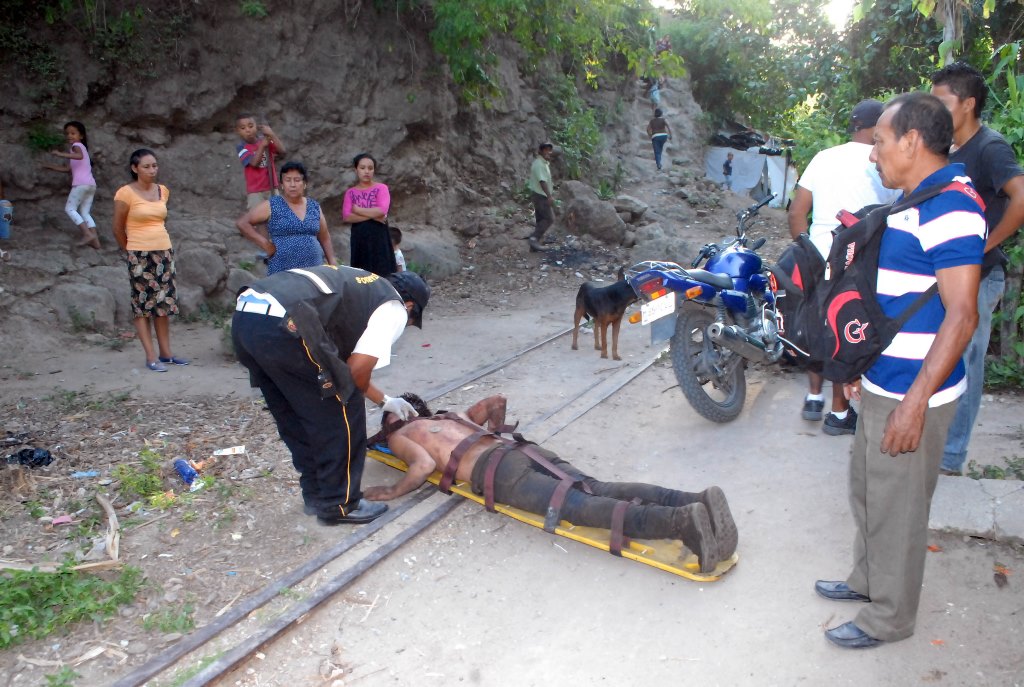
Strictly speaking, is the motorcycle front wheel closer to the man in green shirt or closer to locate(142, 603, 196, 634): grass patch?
locate(142, 603, 196, 634): grass patch

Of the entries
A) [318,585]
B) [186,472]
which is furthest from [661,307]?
[186,472]

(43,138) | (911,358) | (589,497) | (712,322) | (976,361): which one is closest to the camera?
(911,358)

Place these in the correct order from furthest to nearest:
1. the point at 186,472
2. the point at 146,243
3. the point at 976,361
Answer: the point at 146,243, the point at 186,472, the point at 976,361

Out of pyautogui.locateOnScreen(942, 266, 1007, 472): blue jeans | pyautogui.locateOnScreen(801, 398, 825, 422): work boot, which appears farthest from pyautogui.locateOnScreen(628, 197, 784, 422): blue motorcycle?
pyautogui.locateOnScreen(942, 266, 1007, 472): blue jeans

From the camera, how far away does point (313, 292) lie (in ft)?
11.8

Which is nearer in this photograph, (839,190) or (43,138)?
(839,190)

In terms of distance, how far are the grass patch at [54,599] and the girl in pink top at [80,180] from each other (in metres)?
6.80

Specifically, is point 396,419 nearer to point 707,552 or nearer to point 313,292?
point 313,292

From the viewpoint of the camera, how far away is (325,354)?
11.5ft

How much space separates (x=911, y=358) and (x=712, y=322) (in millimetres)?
2612

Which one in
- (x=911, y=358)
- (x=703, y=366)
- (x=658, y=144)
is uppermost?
(x=658, y=144)

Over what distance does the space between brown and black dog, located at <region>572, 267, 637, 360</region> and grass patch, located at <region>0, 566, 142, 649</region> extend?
4538 millimetres

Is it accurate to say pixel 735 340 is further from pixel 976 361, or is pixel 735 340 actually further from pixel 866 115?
pixel 866 115

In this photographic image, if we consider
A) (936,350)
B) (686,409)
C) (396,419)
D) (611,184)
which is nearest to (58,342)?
(396,419)
